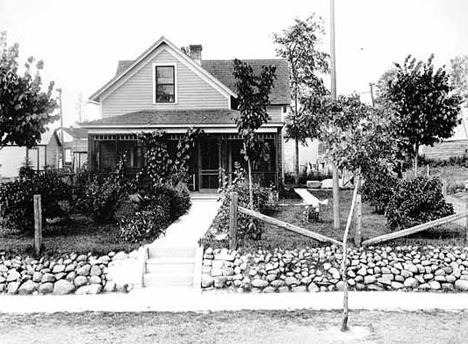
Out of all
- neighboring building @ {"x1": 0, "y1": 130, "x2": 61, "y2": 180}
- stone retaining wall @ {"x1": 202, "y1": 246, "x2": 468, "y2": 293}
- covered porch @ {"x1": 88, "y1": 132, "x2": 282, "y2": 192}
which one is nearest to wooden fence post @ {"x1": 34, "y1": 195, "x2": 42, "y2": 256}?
stone retaining wall @ {"x1": 202, "y1": 246, "x2": 468, "y2": 293}

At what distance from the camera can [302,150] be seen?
45.2 m

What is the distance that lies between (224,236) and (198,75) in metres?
13.9

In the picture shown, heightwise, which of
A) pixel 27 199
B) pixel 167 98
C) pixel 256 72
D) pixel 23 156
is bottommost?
pixel 27 199

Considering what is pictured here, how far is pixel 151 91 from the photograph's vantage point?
26391 mm

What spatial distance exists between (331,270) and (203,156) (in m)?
14.6

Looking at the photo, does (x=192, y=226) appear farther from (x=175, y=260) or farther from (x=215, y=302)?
(x=215, y=302)

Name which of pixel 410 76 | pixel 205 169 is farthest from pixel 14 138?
pixel 410 76

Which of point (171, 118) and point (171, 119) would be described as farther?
point (171, 118)

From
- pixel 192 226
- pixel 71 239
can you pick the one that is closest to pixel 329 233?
pixel 192 226

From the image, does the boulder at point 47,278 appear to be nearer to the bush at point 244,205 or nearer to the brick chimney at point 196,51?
the bush at point 244,205

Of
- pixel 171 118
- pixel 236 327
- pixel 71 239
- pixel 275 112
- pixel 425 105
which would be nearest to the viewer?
pixel 236 327

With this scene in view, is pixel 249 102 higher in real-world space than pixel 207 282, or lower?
higher

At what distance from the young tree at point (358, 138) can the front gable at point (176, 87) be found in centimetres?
1660

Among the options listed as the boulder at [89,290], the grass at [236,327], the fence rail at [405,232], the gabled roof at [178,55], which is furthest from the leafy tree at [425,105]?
the boulder at [89,290]
